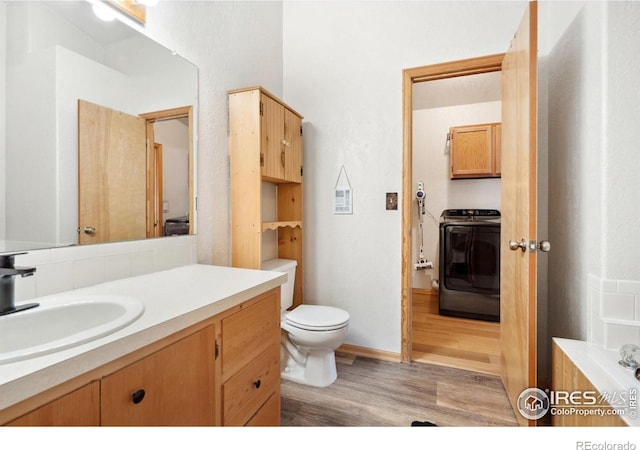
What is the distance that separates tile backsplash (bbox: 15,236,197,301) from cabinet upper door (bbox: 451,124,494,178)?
3217mm

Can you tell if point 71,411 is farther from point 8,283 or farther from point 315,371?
point 315,371

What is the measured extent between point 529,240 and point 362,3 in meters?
2.04

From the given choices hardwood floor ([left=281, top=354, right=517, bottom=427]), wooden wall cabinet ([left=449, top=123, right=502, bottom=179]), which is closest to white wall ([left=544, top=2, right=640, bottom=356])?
hardwood floor ([left=281, top=354, right=517, bottom=427])

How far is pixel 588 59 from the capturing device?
1282 mm

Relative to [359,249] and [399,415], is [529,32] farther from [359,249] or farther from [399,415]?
[399,415]

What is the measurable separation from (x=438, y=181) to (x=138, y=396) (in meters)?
3.82

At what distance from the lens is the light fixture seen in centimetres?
114

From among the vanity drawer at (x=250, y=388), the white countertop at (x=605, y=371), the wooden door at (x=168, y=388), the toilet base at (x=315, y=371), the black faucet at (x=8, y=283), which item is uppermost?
the black faucet at (x=8, y=283)

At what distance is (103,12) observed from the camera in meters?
1.15

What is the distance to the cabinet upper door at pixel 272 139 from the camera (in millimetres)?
1770

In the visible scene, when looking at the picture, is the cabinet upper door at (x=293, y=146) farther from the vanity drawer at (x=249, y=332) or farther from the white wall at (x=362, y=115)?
the vanity drawer at (x=249, y=332)

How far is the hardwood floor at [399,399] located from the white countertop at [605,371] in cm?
60

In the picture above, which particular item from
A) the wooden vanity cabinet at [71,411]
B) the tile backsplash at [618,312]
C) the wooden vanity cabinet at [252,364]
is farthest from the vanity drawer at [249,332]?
the tile backsplash at [618,312]

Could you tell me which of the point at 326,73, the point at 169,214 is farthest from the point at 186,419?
the point at 326,73
